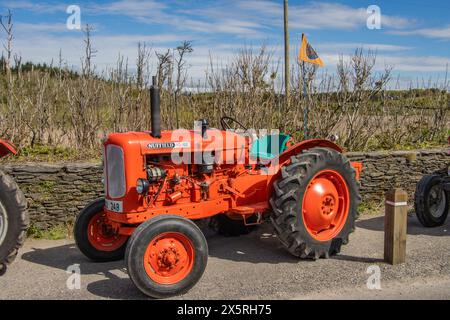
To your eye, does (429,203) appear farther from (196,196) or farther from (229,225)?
(196,196)

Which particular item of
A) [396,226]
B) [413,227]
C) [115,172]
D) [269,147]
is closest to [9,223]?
[115,172]

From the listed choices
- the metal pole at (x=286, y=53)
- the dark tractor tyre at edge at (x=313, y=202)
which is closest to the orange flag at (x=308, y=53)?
the metal pole at (x=286, y=53)

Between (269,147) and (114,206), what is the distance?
197 centimetres

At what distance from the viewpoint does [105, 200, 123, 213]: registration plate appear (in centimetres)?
474

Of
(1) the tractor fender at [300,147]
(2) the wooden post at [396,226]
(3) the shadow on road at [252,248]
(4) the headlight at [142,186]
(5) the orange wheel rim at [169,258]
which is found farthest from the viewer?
(1) the tractor fender at [300,147]

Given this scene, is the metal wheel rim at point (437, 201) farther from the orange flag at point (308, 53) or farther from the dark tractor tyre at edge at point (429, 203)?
the orange flag at point (308, 53)

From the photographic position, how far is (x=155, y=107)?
459cm

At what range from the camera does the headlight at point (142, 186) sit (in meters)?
4.55

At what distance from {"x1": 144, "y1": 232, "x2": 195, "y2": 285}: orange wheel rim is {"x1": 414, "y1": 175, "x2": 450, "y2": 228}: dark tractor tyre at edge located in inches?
145

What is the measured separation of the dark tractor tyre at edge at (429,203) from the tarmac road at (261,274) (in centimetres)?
59

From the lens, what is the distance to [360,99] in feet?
32.4

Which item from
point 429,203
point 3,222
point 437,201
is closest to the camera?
point 3,222
